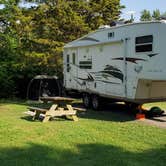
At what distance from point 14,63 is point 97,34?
6.59 meters

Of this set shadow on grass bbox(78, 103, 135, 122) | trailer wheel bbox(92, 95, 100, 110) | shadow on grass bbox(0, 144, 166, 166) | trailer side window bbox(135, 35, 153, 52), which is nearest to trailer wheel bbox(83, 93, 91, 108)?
trailer wheel bbox(92, 95, 100, 110)

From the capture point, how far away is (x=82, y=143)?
29.8 ft

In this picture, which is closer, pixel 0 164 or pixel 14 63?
pixel 0 164

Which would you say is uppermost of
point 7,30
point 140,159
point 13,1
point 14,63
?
point 13,1

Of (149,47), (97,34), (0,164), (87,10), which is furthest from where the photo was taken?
(87,10)

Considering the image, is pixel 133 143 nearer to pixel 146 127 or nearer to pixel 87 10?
pixel 146 127

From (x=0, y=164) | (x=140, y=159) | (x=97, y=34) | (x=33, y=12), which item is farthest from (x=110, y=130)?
(x=33, y=12)

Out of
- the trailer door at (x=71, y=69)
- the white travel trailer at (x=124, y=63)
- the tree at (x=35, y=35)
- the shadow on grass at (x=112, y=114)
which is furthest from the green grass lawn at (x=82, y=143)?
the tree at (x=35, y=35)

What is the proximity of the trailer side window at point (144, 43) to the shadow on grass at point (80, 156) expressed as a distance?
4.33m

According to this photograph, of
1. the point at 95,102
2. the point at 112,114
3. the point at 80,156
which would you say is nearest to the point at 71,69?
the point at 95,102

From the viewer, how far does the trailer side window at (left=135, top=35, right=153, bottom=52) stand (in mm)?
12312

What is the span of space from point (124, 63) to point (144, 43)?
1.20 m

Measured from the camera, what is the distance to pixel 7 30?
21.6m

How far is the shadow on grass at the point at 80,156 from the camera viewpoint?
7.43 metres
